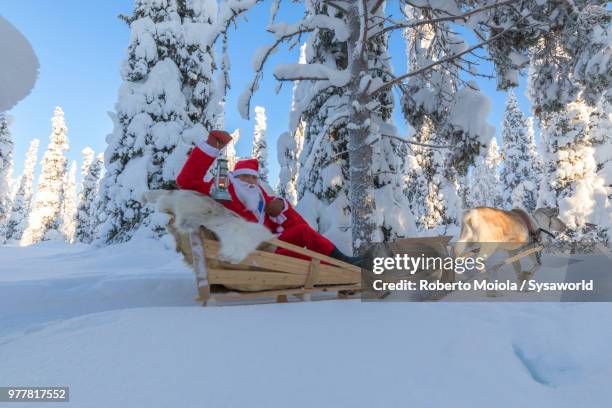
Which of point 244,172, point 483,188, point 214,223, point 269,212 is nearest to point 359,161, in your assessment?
point 269,212

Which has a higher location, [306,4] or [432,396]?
[306,4]

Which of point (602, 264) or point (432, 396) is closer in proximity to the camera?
point (432, 396)

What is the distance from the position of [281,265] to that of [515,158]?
33.5 meters

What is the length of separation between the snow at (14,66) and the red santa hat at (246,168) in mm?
3411

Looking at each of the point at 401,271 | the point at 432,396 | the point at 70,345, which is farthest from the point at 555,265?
the point at 70,345

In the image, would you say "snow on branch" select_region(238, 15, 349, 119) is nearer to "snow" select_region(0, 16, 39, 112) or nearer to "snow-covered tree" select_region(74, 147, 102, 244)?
"snow" select_region(0, 16, 39, 112)

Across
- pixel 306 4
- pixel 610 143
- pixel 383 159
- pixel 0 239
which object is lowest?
pixel 0 239

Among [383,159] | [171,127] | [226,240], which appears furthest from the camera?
[171,127]

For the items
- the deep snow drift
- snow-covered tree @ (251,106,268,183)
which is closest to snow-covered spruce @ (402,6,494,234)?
the deep snow drift

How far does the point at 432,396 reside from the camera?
1.78m

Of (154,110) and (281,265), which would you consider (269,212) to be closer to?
(281,265)

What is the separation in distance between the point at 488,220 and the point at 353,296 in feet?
9.46

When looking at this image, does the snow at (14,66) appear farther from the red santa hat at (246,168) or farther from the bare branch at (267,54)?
the bare branch at (267,54)

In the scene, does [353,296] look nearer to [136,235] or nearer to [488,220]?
[488,220]
